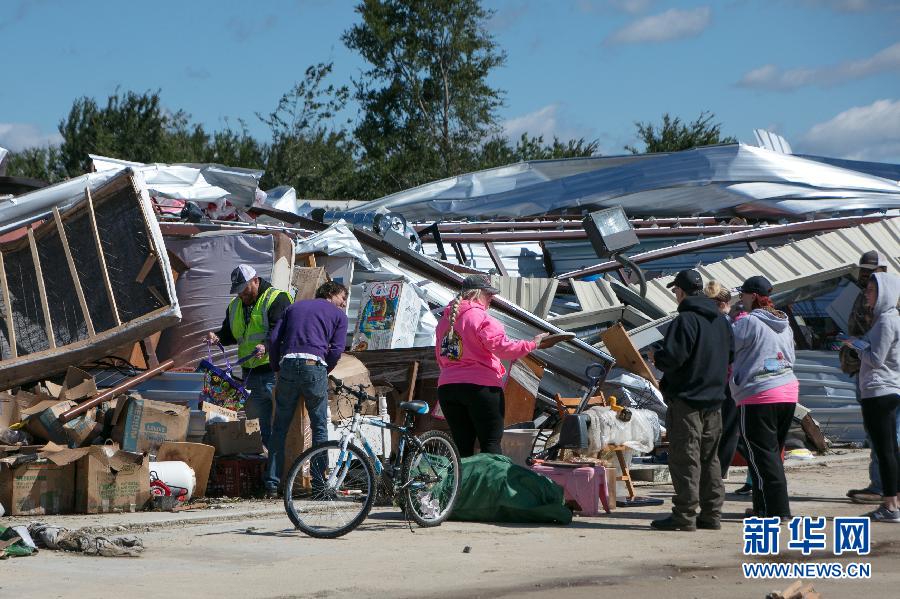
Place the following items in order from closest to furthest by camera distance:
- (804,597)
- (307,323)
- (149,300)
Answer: (804,597) < (307,323) < (149,300)

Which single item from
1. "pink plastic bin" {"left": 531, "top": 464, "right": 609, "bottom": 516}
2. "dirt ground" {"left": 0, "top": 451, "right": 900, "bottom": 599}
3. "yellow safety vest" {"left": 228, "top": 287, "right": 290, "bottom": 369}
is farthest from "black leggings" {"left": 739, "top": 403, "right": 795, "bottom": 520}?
"yellow safety vest" {"left": 228, "top": 287, "right": 290, "bottom": 369}

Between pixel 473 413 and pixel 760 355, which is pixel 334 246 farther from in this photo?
pixel 760 355

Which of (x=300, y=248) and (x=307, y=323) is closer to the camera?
(x=307, y=323)

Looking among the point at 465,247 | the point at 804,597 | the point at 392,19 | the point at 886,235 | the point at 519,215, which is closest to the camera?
the point at 804,597

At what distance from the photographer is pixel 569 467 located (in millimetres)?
9172

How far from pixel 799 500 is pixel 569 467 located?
84.9 inches

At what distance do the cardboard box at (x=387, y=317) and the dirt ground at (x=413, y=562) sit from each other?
10.3 ft

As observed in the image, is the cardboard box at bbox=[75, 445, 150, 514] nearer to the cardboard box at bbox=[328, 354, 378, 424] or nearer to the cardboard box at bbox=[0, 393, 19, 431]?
the cardboard box at bbox=[0, 393, 19, 431]

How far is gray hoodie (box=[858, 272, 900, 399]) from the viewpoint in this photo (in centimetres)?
912

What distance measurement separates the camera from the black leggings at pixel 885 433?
900 centimetres

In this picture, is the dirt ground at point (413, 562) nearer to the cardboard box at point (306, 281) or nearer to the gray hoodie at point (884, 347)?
the gray hoodie at point (884, 347)

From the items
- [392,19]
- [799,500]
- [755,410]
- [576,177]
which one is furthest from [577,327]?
[392,19]

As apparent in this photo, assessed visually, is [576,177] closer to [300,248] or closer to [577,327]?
[577,327]

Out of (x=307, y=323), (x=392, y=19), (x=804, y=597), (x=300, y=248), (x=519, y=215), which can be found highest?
(x=392, y=19)
